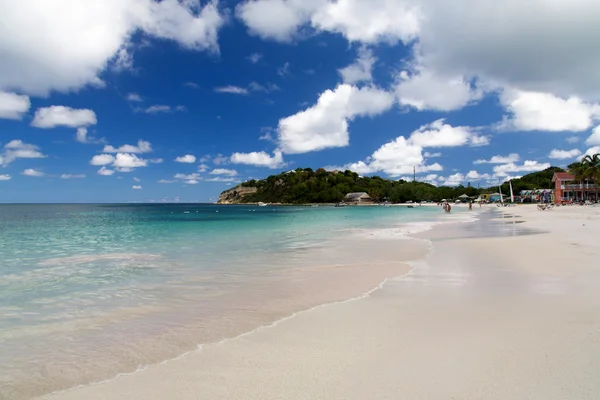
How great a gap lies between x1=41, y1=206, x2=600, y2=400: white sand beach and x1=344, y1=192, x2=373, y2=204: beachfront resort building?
162 m

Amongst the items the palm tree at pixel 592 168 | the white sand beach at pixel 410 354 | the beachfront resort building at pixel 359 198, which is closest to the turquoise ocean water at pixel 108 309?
the white sand beach at pixel 410 354

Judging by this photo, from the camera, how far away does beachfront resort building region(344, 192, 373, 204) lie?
6639 inches

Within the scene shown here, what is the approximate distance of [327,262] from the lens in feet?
42.6

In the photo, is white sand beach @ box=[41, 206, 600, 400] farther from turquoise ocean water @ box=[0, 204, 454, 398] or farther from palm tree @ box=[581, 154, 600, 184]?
palm tree @ box=[581, 154, 600, 184]

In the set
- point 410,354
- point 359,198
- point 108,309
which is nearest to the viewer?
point 410,354

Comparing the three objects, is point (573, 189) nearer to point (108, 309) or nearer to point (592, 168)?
point (592, 168)

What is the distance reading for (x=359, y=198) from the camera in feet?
554

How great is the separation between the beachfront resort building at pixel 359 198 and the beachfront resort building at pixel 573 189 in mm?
93296

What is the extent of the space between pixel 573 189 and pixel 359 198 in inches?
3817

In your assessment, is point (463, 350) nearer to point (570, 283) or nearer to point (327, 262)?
point (570, 283)

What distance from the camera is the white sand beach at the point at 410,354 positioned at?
3.71 m

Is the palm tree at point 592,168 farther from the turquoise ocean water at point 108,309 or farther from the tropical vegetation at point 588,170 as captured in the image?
the turquoise ocean water at point 108,309

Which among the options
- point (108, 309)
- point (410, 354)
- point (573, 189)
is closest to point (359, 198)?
point (573, 189)

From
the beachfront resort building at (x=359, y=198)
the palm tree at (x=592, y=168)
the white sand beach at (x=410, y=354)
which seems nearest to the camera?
the white sand beach at (x=410, y=354)
